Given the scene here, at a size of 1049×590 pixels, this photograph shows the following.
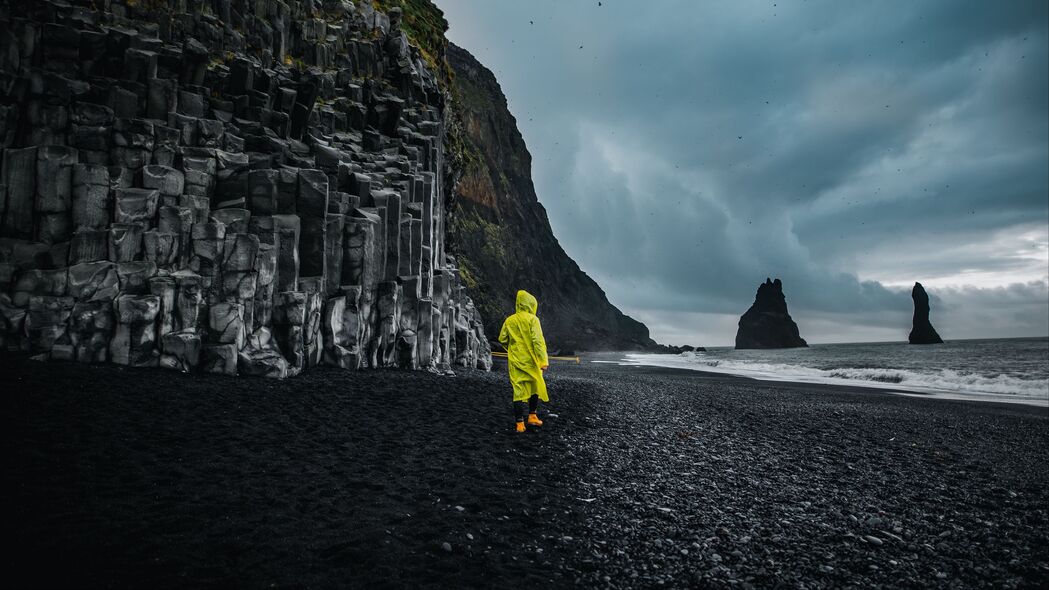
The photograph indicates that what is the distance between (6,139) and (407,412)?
→ 15.9 metres

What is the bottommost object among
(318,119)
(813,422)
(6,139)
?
(813,422)

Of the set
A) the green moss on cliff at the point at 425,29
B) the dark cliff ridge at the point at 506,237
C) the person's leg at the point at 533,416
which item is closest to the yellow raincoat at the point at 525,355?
the person's leg at the point at 533,416

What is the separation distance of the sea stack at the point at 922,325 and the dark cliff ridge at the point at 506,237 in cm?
8204

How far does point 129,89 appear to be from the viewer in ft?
56.3

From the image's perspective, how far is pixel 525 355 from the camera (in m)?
11.2

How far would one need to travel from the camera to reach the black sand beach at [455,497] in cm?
489

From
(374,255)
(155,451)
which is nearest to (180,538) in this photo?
(155,451)

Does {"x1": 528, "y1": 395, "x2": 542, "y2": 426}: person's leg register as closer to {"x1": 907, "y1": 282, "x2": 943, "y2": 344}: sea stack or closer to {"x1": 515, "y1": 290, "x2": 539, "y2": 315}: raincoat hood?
{"x1": 515, "y1": 290, "x2": 539, "y2": 315}: raincoat hood

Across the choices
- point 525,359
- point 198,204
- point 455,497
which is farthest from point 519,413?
point 198,204

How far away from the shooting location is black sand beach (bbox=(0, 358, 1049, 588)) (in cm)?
489

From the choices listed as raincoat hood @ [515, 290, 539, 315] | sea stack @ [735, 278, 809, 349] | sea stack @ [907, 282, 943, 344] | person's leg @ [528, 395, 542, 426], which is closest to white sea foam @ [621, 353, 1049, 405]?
person's leg @ [528, 395, 542, 426]

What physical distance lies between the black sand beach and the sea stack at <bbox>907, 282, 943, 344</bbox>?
171954 mm

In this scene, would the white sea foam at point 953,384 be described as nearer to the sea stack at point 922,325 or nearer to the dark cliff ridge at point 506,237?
the dark cliff ridge at point 506,237

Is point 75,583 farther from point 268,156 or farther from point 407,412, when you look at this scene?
point 268,156
